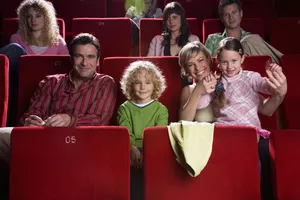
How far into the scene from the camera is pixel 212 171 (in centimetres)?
43

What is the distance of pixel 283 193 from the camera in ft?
1.41

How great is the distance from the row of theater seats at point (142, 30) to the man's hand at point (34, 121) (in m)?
0.31

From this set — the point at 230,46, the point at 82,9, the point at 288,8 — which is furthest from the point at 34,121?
the point at 288,8

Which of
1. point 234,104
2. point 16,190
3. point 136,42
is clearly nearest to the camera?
point 16,190

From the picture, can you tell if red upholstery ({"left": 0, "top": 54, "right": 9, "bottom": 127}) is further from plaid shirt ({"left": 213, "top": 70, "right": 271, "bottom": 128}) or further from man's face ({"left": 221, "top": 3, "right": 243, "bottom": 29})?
man's face ({"left": 221, "top": 3, "right": 243, "bottom": 29})

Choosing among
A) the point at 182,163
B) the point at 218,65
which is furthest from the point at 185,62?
the point at 182,163

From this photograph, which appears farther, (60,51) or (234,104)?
(60,51)

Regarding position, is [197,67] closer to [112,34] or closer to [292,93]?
[292,93]

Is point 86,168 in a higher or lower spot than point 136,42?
lower

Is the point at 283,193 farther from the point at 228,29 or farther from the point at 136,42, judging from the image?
the point at 136,42

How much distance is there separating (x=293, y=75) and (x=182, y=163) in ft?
0.84

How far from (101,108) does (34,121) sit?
84 millimetres

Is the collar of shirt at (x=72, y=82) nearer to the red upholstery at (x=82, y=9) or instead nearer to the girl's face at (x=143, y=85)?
the girl's face at (x=143, y=85)

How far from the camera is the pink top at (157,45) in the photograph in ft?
2.68
